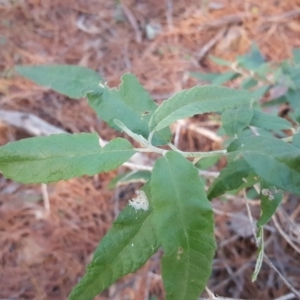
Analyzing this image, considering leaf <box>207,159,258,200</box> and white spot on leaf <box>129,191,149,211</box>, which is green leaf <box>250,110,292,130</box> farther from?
white spot on leaf <box>129,191,149,211</box>

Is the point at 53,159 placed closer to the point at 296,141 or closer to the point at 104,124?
the point at 296,141

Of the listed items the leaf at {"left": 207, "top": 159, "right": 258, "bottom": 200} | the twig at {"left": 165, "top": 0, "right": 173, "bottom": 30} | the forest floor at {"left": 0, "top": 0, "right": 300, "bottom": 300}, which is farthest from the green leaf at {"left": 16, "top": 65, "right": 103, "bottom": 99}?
the twig at {"left": 165, "top": 0, "right": 173, "bottom": 30}

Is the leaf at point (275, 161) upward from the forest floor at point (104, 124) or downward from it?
upward

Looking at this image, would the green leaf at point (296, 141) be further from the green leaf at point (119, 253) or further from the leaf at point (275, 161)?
the green leaf at point (119, 253)

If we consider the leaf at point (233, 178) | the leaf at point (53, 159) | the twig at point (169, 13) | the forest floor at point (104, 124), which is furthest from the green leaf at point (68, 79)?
the twig at point (169, 13)

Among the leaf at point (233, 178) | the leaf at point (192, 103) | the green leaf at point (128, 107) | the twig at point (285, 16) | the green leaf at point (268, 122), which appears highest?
the leaf at point (192, 103)

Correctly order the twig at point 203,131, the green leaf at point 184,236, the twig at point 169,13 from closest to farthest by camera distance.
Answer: the green leaf at point 184,236, the twig at point 203,131, the twig at point 169,13

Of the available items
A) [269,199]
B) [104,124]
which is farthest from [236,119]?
[104,124]
